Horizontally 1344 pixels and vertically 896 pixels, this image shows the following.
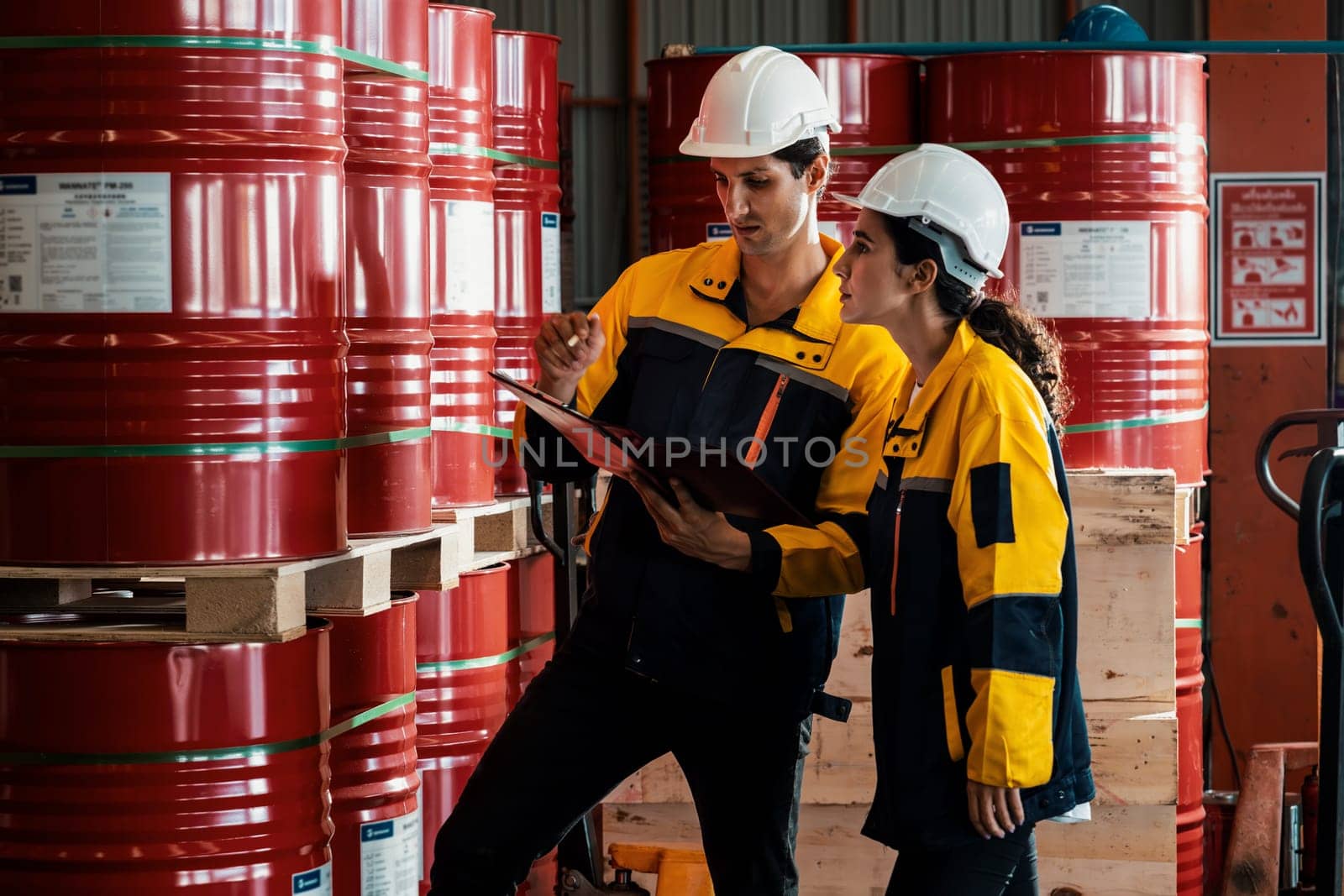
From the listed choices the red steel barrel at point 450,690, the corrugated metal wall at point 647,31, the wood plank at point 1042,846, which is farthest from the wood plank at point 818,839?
the corrugated metal wall at point 647,31

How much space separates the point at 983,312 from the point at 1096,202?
2.12m

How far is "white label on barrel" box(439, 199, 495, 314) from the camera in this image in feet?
14.5

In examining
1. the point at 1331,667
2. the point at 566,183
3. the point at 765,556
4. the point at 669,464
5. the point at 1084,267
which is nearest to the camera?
the point at 669,464

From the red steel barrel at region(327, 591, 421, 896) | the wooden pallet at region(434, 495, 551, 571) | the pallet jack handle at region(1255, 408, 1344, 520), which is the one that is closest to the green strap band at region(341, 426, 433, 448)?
the red steel barrel at region(327, 591, 421, 896)

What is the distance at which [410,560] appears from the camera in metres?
3.99

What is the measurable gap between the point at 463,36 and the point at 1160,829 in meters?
2.81

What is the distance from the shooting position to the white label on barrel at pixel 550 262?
499 cm

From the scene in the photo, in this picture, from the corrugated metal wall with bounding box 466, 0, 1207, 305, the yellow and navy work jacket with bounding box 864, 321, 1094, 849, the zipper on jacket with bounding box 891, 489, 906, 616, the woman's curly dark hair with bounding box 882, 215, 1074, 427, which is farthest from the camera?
the corrugated metal wall with bounding box 466, 0, 1207, 305

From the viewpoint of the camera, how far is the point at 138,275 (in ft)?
9.86

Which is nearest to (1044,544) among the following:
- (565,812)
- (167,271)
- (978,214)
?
(978,214)

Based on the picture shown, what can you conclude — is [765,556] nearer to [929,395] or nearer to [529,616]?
[929,395]

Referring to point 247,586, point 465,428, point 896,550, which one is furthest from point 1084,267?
point 247,586

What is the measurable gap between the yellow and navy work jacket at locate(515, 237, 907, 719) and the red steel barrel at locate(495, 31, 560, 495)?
1562 millimetres

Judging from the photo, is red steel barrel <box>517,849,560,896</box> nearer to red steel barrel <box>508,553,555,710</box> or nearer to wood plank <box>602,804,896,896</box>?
wood plank <box>602,804,896,896</box>
